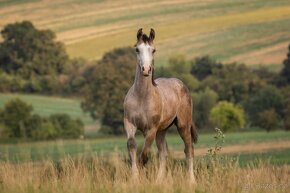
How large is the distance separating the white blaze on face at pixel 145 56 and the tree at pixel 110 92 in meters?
62.0

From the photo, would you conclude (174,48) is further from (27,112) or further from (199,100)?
(27,112)

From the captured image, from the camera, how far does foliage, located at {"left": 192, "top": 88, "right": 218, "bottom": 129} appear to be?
80.6 m

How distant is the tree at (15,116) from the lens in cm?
7156

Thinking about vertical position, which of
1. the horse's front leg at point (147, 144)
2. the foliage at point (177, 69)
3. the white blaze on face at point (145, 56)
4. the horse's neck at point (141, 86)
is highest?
the white blaze on face at point (145, 56)

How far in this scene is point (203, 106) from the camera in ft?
273

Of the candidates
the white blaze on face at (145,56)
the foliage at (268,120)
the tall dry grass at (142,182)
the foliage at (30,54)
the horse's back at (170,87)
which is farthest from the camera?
the foliage at (30,54)

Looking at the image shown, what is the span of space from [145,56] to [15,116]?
62274 mm

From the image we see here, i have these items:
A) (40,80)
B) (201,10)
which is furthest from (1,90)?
(201,10)

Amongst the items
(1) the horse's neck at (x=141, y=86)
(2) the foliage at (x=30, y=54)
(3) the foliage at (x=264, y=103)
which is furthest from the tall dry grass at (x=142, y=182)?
(2) the foliage at (x=30, y=54)

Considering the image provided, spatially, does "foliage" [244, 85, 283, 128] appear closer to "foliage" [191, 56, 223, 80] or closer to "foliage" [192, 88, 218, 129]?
"foliage" [192, 88, 218, 129]

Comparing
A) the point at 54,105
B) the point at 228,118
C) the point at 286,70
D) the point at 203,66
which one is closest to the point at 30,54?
the point at 203,66

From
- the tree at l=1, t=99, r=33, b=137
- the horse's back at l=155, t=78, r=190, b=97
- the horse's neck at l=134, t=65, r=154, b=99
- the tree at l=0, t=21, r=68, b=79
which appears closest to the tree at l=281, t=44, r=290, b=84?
the tree at l=1, t=99, r=33, b=137

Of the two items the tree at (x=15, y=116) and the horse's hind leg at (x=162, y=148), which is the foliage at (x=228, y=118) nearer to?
the tree at (x=15, y=116)

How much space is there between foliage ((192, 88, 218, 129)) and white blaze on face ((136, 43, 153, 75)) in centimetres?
6508
